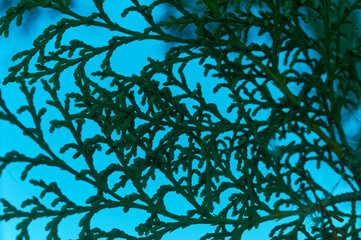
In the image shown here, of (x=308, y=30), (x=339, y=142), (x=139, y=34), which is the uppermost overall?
(x=308, y=30)

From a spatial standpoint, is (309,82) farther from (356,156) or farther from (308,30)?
(308,30)

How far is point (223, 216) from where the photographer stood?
55.4 inches

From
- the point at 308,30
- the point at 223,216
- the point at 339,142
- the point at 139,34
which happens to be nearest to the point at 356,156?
the point at 339,142

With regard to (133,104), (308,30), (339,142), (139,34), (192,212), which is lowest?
(192,212)

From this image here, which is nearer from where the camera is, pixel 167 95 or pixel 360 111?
pixel 167 95

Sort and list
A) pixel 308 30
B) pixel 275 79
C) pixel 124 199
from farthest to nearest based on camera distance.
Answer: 1. pixel 308 30
2. pixel 275 79
3. pixel 124 199

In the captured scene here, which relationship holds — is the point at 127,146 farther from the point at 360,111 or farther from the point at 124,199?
the point at 360,111

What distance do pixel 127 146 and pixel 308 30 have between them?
5.18 ft

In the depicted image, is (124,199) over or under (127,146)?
under

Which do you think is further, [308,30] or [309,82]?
[308,30]

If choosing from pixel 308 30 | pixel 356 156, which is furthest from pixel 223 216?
pixel 308 30

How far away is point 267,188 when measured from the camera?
55.0 inches

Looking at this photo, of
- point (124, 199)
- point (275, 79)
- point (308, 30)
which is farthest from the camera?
point (308, 30)

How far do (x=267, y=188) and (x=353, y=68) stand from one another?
16.3 inches
